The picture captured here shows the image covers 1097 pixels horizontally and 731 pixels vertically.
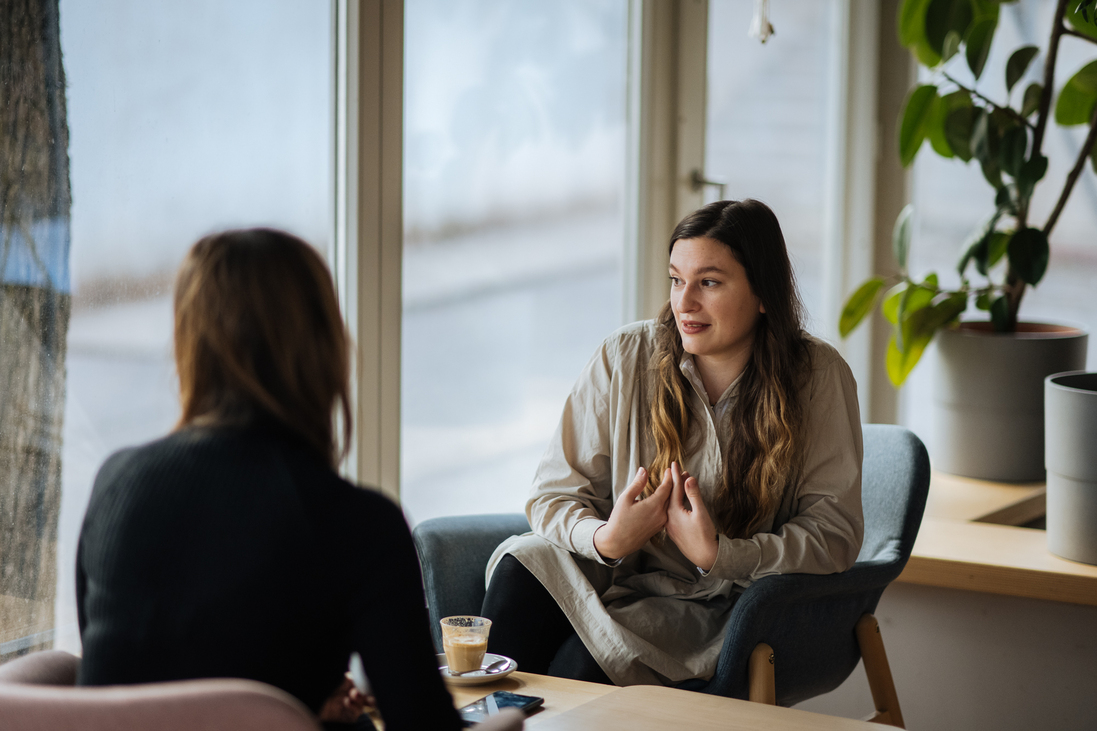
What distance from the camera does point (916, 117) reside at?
11.4 feet

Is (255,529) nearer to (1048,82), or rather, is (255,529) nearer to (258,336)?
(258,336)

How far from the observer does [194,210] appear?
210 cm

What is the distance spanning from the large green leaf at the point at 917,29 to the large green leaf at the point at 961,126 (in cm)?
19

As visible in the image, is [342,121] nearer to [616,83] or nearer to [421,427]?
[421,427]

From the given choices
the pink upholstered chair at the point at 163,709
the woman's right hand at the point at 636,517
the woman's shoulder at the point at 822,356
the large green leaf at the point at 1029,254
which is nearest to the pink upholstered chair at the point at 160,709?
the pink upholstered chair at the point at 163,709

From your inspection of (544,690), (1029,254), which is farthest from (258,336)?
(1029,254)

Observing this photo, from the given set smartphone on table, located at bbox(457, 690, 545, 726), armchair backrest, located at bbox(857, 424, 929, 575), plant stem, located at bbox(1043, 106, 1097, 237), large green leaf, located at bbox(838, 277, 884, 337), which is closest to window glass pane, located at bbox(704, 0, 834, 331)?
large green leaf, located at bbox(838, 277, 884, 337)

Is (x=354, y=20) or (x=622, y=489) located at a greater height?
(x=354, y=20)

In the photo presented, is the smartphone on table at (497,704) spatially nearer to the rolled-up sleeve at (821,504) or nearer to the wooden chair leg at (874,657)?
the rolled-up sleeve at (821,504)

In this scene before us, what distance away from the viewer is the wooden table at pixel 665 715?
4.52ft

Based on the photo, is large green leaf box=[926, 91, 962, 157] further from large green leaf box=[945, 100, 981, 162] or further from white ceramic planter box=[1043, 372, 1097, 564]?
white ceramic planter box=[1043, 372, 1097, 564]

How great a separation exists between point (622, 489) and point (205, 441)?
125cm

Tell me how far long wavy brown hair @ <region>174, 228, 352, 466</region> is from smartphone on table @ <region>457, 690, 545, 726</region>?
539 millimetres

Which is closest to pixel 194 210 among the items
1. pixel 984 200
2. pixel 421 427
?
pixel 421 427
